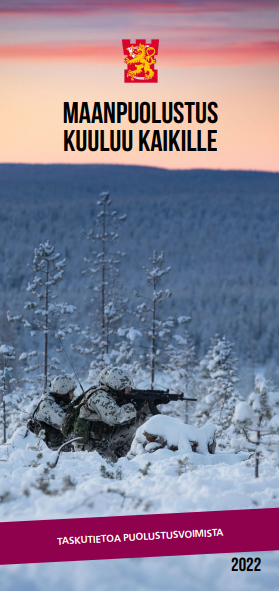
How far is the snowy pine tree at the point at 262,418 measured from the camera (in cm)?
750

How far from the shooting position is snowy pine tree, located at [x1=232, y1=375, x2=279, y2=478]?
750 cm

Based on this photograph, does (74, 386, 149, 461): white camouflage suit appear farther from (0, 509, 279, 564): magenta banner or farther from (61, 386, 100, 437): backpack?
(0, 509, 279, 564): magenta banner

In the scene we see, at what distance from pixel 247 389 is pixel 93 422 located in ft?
195

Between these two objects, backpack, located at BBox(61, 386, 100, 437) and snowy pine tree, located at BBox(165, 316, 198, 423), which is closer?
backpack, located at BBox(61, 386, 100, 437)

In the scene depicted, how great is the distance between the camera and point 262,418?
7.73 meters

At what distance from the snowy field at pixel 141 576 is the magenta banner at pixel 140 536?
1.04ft

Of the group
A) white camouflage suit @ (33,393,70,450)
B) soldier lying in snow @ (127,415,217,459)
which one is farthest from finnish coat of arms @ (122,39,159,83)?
white camouflage suit @ (33,393,70,450)

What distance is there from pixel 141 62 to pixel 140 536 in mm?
5751

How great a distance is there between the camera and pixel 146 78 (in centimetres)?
913

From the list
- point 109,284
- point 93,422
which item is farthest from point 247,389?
point 93,422

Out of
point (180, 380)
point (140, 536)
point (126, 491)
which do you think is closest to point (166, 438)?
point (140, 536)

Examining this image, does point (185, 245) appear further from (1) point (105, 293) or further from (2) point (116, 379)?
(2) point (116, 379)

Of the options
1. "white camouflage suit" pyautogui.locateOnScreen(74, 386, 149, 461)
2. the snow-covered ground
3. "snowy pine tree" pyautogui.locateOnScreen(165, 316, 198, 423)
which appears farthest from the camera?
"snowy pine tree" pyautogui.locateOnScreen(165, 316, 198, 423)

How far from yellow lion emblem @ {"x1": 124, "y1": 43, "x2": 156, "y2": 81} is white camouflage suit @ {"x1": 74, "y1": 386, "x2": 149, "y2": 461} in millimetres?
4373
